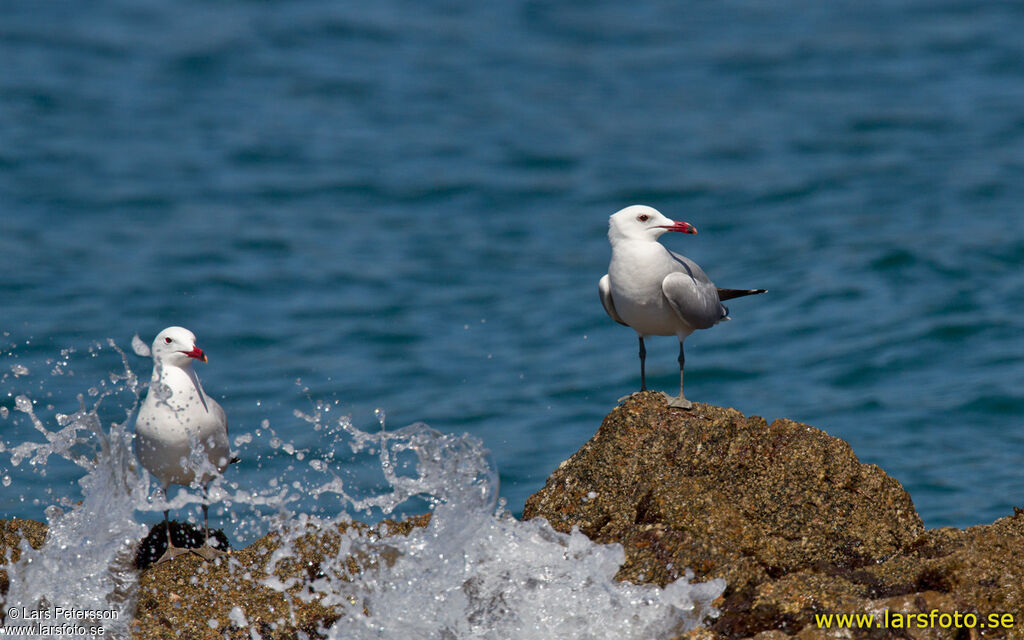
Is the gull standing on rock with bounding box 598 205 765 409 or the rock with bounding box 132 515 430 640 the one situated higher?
the gull standing on rock with bounding box 598 205 765 409

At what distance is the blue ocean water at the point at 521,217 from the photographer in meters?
14.0

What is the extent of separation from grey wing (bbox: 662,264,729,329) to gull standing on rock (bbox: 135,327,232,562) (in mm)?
2870

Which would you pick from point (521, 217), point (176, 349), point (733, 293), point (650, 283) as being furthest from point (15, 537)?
point (521, 217)

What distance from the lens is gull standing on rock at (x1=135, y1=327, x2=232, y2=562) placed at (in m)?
7.32

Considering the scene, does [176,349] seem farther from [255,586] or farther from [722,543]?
[722,543]

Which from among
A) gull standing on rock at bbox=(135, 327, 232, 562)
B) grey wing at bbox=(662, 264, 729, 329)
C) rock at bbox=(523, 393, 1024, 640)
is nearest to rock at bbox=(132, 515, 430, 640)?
gull standing on rock at bbox=(135, 327, 232, 562)

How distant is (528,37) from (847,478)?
69.1 feet

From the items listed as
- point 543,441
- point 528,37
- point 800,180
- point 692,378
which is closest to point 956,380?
point 692,378

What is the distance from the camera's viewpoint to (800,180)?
20.3 meters

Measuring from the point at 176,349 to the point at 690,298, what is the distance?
125 inches

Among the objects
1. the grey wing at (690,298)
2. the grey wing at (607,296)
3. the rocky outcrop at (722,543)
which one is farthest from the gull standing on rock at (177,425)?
the grey wing at (690,298)

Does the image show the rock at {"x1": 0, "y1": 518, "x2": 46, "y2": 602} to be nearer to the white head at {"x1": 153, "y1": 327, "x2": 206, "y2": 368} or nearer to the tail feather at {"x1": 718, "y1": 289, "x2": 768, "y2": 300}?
the white head at {"x1": 153, "y1": 327, "x2": 206, "y2": 368}

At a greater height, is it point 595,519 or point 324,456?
point 595,519

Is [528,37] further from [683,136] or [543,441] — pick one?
[543,441]
